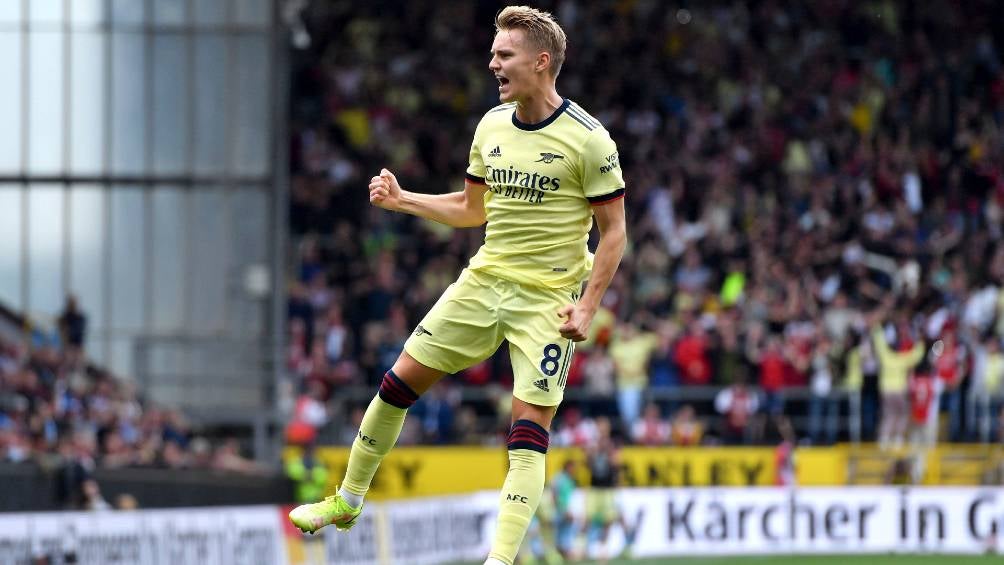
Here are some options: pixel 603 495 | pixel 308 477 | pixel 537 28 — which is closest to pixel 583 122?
pixel 537 28

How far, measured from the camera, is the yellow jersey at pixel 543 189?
8.55 metres

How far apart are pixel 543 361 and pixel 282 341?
1939 centimetres

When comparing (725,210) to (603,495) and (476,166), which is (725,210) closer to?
(603,495)

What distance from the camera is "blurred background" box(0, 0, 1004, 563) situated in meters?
25.8

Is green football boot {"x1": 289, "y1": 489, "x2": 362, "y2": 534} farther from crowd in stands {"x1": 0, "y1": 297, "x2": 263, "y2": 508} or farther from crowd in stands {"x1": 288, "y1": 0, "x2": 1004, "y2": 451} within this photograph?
crowd in stands {"x1": 288, "y1": 0, "x2": 1004, "y2": 451}

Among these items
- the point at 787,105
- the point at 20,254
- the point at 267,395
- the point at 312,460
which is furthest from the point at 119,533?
the point at 787,105

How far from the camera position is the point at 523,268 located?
28.7ft

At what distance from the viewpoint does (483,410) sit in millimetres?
27453

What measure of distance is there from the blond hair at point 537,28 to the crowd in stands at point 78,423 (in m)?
12.4

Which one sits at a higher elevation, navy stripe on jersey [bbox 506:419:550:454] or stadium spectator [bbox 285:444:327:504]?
navy stripe on jersey [bbox 506:419:550:454]

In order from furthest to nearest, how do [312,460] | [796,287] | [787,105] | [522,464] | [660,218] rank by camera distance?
1. [787,105]
2. [660,218]
3. [796,287]
4. [312,460]
5. [522,464]

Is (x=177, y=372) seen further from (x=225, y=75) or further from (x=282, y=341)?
(x=225, y=75)

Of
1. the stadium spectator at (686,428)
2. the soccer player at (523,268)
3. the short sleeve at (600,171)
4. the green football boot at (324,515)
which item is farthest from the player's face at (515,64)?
the stadium spectator at (686,428)

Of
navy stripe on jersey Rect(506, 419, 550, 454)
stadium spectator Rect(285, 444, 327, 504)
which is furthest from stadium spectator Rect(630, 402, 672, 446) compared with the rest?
navy stripe on jersey Rect(506, 419, 550, 454)
